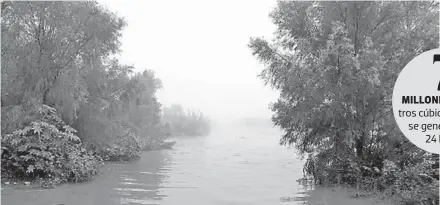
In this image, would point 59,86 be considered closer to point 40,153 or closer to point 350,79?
point 40,153

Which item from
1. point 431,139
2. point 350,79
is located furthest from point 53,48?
point 431,139

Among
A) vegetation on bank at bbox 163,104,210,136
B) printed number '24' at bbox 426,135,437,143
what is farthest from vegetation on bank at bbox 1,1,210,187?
vegetation on bank at bbox 163,104,210,136

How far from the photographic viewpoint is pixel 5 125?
10211 mm

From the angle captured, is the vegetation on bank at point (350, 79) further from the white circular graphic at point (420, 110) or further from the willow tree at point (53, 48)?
the willow tree at point (53, 48)

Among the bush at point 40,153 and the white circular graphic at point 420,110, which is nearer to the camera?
the white circular graphic at point 420,110

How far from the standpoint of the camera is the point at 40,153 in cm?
1001

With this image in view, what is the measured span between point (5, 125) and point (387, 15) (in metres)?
12.1

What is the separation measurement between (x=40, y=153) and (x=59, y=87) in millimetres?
3051

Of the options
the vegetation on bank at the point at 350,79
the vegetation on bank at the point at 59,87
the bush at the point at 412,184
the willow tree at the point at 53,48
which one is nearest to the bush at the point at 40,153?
the vegetation on bank at the point at 59,87

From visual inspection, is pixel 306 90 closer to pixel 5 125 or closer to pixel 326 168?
pixel 326 168

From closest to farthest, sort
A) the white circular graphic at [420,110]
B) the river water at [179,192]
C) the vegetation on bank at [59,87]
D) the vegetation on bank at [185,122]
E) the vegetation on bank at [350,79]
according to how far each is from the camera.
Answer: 1. the white circular graphic at [420,110]
2. the river water at [179,192]
3. the vegetation on bank at [350,79]
4. the vegetation on bank at [59,87]
5. the vegetation on bank at [185,122]

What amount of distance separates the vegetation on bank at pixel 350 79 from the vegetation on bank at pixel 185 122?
1694 inches

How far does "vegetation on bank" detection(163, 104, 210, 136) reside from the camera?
5626 cm

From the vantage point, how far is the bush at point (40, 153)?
9.97 m
